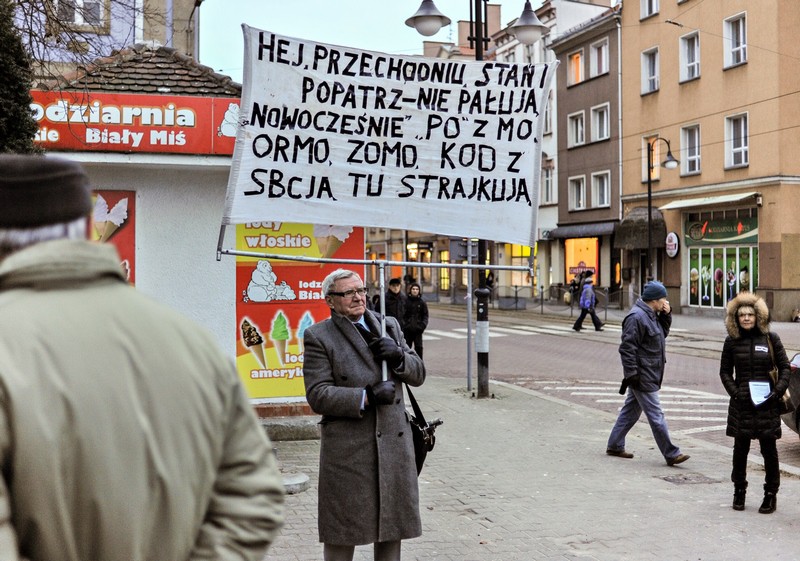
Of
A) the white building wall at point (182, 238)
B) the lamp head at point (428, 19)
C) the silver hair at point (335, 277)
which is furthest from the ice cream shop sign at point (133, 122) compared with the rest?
the lamp head at point (428, 19)

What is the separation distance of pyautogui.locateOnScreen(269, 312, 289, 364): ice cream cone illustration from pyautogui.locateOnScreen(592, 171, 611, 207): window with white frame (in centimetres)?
3198

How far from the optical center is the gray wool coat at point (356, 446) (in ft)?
14.6

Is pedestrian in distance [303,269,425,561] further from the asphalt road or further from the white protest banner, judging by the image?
the asphalt road

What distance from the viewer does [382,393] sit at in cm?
448

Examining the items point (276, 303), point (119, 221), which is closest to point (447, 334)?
point (276, 303)

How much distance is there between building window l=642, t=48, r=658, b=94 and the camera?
36.3m

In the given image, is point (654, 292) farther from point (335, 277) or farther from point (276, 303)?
point (335, 277)

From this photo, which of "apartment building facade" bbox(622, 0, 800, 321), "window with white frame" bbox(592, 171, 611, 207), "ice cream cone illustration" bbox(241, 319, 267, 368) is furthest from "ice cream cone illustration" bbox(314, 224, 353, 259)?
"window with white frame" bbox(592, 171, 611, 207)

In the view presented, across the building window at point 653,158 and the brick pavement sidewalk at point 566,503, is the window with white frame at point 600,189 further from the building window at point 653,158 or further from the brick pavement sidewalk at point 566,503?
the brick pavement sidewalk at point 566,503

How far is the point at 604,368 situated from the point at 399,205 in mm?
12336

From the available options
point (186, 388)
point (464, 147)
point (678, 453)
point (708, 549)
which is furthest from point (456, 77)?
point (186, 388)

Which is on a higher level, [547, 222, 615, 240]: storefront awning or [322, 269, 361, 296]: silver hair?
[547, 222, 615, 240]: storefront awning

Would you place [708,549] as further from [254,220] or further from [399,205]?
[254,220]

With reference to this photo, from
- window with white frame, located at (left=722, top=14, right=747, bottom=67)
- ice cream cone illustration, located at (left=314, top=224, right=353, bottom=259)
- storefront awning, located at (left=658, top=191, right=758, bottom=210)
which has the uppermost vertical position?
window with white frame, located at (left=722, top=14, right=747, bottom=67)
